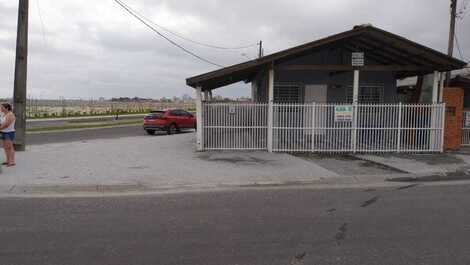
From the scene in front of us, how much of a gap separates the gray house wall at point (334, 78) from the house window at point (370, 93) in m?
0.13

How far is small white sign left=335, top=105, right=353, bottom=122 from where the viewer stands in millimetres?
13547

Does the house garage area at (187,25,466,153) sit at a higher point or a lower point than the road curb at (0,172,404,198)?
higher

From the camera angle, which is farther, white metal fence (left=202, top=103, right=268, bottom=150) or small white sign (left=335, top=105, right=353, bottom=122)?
white metal fence (left=202, top=103, right=268, bottom=150)

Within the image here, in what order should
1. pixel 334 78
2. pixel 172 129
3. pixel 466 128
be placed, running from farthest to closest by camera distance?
1. pixel 172 129
2. pixel 334 78
3. pixel 466 128

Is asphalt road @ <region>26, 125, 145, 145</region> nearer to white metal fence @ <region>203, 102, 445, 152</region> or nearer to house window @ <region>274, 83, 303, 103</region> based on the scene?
white metal fence @ <region>203, 102, 445, 152</region>

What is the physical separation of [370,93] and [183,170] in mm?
10483

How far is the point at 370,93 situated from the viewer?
56.1ft

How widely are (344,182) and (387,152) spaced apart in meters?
5.41

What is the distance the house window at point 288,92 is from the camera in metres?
16.8

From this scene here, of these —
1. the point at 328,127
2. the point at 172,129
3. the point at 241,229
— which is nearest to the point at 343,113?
the point at 328,127

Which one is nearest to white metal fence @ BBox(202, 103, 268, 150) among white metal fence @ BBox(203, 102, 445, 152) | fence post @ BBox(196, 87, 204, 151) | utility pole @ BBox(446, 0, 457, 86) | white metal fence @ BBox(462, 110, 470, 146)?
white metal fence @ BBox(203, 102, 445, 152)

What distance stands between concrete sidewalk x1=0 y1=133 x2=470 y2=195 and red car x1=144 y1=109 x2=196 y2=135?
10216 mm

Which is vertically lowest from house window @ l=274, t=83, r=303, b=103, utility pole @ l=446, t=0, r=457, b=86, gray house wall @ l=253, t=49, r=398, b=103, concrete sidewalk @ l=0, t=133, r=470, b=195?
concrete sidewalk @ l=0, t=133, r=470, b=195

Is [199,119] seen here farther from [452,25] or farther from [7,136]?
[452,25]
